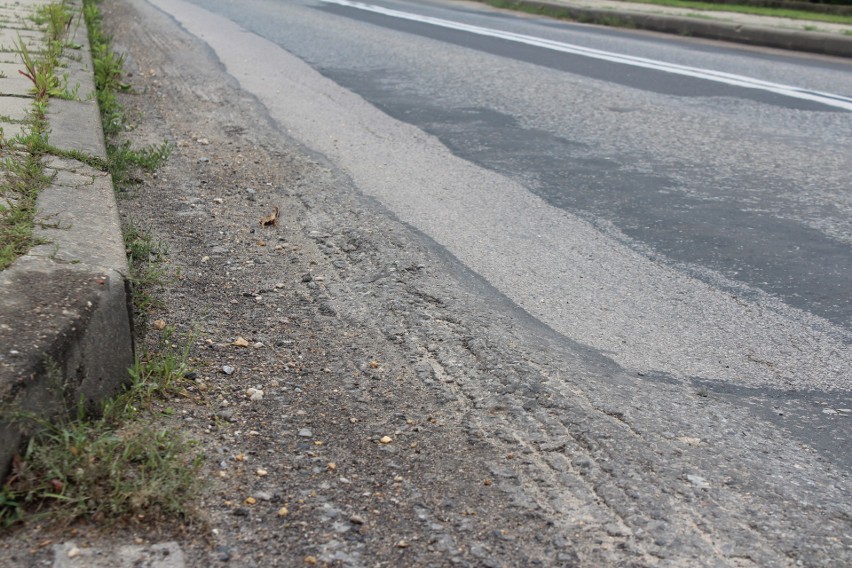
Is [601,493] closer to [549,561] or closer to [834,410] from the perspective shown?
[549,561]

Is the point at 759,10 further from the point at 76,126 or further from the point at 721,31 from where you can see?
the point at 76,126

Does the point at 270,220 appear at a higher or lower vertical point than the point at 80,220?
lower

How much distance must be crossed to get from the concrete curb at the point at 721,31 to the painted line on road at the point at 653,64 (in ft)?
10.1

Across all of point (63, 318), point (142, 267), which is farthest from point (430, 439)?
point (142, 267)

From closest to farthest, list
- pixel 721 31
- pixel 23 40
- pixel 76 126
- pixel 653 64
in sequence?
1. pixel 76 126
2. pixel 23 40
3. pixel 653 64
4. pixel 721 31

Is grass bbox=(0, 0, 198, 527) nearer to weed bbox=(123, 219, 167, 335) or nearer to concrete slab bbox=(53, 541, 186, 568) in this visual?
concrete slab bbox=(53, 541, 186, 568)

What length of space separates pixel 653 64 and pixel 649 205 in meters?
5.51

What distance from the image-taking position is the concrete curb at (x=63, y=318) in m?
2.04

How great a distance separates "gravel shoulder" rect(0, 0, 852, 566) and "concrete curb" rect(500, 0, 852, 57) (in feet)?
32.8

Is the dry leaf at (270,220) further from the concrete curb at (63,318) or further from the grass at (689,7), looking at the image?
the grass at (689,7)

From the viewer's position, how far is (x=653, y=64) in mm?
9727

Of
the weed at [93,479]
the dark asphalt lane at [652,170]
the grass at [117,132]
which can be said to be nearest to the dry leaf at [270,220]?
the grass at [117,132]

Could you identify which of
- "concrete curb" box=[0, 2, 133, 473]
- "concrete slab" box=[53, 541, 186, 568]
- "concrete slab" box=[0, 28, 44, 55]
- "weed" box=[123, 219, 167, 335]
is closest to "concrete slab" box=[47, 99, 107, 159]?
"weed" box=[123, 219, 167, 335]

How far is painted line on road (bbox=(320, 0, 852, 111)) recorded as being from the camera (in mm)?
8078
